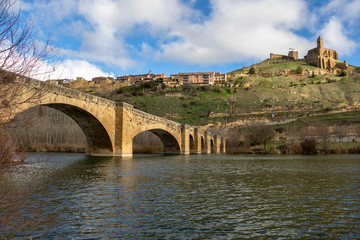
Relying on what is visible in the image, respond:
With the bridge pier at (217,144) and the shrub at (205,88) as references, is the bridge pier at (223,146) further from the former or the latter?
the shrub at (205,88)

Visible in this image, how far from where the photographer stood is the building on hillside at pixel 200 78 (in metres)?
135

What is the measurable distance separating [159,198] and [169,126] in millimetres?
29982

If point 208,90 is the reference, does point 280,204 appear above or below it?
below

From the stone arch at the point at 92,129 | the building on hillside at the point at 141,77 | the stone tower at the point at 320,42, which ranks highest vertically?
the stone tower at the point at 320,42

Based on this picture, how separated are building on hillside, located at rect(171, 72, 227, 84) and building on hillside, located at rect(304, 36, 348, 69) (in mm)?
48025

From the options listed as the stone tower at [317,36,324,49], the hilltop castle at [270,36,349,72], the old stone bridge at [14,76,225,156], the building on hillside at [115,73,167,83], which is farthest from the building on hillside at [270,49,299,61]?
the old stone bridge at [14,76,225,156]

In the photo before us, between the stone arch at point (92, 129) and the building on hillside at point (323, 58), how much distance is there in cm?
13695

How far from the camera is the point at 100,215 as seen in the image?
6.20 metres

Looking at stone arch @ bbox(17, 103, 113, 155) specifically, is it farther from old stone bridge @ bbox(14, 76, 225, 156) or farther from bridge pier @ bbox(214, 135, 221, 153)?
bridge pier @ bbox(214, 135, 221, 153)

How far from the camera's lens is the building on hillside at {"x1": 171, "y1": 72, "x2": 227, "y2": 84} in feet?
443

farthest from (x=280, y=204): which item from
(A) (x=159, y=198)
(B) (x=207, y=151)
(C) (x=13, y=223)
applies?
(B) (x=207, y=151)

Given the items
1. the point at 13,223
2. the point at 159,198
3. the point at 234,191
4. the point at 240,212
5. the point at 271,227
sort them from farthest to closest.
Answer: the point at 234,191 → the point at 159,198 → the point at 240,212 → the point at 271,227 → the point at 13,223

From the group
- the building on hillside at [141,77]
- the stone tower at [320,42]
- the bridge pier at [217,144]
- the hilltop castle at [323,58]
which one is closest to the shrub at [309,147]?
the bridge pier at [217,144]

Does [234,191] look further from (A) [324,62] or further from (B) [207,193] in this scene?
(A) [324,62]
